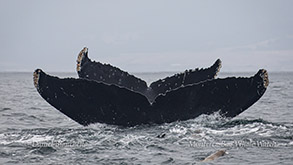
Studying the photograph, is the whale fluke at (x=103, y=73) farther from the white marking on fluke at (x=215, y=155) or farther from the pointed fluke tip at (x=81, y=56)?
the white marking on fluke at (x=215, y=155)

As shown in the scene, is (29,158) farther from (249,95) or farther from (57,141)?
(249,95)

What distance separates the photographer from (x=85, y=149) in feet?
25.9

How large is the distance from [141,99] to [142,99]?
20 millimetres

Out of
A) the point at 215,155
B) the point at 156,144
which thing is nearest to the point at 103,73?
the point at 156,144

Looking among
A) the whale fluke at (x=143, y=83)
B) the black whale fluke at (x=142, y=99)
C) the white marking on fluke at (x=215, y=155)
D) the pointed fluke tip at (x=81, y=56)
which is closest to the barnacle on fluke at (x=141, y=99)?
the black whale fluke at (x=142, y=99)

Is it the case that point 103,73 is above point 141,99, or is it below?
above

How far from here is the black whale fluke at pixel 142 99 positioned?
26.2 feet

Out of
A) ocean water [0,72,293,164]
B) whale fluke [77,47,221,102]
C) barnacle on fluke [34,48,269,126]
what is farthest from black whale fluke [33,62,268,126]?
whale fluke [77,47,221,102]

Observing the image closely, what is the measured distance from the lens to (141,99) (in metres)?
8.13

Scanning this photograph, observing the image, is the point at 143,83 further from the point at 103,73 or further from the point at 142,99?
the point at 142,99

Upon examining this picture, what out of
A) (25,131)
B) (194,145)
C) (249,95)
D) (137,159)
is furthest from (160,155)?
(25,131)

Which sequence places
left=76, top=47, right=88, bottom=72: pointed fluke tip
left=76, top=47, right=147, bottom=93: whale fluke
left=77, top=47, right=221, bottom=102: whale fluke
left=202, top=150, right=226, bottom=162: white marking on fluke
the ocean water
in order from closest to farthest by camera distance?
left=202, top=150, right=226, bottom=162: white marking on fluke → the ocean water → left=76, top=47, right=88, bottom=72: pointed fluke tip → left=76, top=47, right=147, bottom=93: whale fluke → left=77, top=47, right=221, bottom=102: whale fluke

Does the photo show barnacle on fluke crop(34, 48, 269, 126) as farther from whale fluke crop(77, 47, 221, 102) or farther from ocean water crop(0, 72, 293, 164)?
whale fluke crop(77, 47, 221, 102)

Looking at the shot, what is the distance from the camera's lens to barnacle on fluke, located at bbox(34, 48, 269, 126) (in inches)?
314
